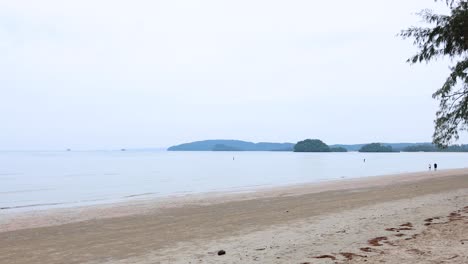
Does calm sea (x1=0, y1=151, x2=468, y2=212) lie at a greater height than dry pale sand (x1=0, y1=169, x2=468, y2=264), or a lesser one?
lesser

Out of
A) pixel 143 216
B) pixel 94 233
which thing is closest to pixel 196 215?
pixel 143 216

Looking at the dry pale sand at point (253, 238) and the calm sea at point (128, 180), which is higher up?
the dry pale sand at point (253, 238)

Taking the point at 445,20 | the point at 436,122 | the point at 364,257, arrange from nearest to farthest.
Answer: the point at 364,257 < the point at 445,20 < the point at 436,122

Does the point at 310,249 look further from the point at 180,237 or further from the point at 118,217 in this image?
the point at 118,217

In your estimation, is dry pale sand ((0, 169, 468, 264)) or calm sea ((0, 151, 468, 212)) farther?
calm sea ((0, 151, 468, 212))

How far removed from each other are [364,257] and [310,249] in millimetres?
1464

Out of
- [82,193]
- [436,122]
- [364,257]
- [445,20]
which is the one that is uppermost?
[445,20]

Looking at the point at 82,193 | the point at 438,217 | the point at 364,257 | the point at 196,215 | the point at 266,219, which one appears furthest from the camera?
the point at 82,193

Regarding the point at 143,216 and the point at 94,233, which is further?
the point at 143,216

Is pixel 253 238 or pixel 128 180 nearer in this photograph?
pixel 253 238

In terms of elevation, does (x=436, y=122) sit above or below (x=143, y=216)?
above

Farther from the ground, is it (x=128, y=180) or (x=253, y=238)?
(x=253, y=238)

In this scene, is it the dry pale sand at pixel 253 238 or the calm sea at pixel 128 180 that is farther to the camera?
the calm sea at pixel 128 180

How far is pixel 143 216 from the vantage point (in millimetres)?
17547
